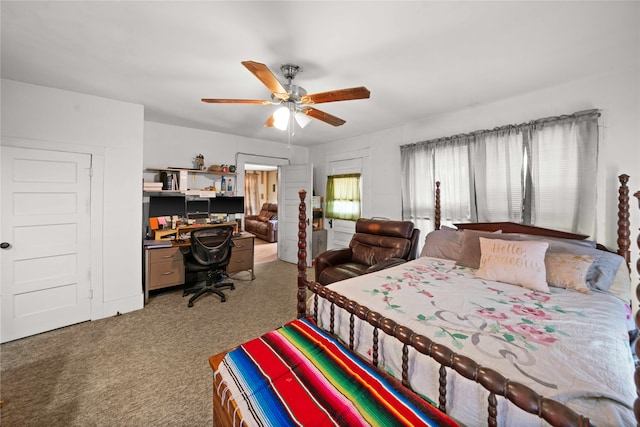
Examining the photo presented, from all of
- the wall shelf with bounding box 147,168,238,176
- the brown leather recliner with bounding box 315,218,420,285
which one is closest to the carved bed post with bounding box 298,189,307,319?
the brown leather recliner with bounding box 315,218,420,285

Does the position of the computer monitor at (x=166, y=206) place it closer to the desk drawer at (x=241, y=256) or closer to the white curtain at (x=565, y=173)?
the desk drawer at (x=241, y=256)

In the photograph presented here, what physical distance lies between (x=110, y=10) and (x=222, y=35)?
25.6 inches

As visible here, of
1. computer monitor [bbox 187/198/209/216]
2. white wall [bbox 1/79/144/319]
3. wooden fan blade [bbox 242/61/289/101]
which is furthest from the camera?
computer monitor [bbox 187/198/209/216]

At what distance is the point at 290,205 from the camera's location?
5.25m

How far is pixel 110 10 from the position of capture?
1.55 metres

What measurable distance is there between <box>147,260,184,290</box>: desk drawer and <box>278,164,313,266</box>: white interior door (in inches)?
85.4

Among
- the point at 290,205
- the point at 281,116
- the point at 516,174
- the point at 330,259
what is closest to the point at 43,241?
the point at 281,116

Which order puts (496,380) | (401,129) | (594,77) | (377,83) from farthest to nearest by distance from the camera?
(401,129) → (377,83) → (594,77) → (496,380)

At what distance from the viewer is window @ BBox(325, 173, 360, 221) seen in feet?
15.3

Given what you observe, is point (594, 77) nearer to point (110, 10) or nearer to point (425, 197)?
point (425, 197)

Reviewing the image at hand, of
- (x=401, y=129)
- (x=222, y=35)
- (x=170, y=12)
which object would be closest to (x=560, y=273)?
(x=401, y=129)

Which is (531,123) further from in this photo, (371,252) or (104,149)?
(104,149)

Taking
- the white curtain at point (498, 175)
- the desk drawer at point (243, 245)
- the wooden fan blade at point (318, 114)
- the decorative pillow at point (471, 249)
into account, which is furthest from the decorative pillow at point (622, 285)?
the desk drawer at point (243, 245)

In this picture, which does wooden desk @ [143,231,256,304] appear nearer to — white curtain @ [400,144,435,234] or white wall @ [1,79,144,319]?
white wall @ [1,79,144,319]
